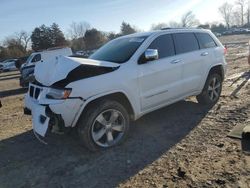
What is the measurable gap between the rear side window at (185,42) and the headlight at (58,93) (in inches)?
108

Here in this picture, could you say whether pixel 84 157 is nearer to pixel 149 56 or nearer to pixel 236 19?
pixel 149 56

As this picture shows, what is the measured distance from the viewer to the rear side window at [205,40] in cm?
701

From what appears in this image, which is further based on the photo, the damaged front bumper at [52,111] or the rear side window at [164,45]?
the rear side window at [164,45]

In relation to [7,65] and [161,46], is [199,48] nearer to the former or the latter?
[161,46]

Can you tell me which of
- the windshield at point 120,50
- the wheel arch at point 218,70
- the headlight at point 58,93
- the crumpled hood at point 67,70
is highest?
the windshield at point 120,50

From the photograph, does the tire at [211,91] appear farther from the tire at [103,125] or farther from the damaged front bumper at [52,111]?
the damaged front bumper at [52,111]

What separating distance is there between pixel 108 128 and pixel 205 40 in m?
3.50

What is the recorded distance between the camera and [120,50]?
5926mm

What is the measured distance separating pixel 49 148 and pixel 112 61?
1.94 metres

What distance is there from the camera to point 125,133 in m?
5.31

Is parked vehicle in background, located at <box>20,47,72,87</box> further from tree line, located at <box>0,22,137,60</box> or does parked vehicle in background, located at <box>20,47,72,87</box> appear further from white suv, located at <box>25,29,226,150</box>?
tree line, located at <box>0,22,137,60</box>

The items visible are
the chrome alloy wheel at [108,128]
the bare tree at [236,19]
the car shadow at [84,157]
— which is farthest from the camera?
the bare tree at [236,19]

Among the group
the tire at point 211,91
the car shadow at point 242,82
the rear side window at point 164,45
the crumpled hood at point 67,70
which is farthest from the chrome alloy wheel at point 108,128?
the car shadow at point 242,82

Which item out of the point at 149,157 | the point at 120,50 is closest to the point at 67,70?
the point at 120,50
